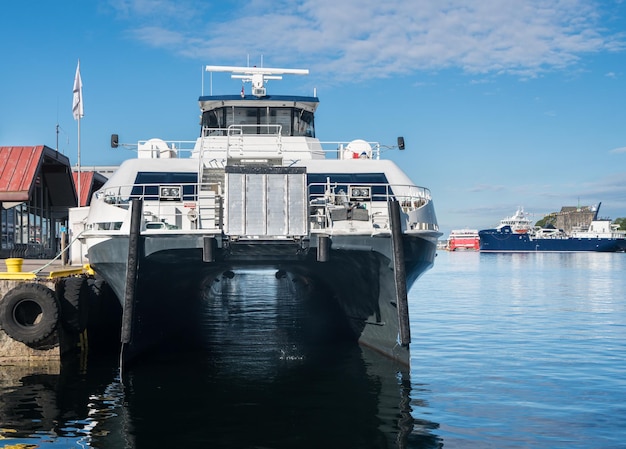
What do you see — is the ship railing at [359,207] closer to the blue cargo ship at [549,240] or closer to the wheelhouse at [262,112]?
the wheelhouse at [262,112]

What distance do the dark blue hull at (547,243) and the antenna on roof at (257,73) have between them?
105 meters

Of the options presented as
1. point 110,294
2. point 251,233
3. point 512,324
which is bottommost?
point 512,324

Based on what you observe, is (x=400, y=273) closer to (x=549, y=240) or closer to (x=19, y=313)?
(x=19, y=313)

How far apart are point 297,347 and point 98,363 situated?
197 inches

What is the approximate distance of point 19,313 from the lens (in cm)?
1569

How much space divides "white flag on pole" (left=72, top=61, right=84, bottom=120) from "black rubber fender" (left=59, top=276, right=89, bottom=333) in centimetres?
1344

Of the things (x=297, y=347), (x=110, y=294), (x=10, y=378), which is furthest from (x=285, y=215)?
(x=110, y=294)

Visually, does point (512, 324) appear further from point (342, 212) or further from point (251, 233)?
point (251, 233)

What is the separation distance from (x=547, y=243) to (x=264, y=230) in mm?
118226

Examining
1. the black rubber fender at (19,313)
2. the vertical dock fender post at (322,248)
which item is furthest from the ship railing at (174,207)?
the black rubber fender at (19,313)

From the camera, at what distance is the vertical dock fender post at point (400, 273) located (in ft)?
43.7

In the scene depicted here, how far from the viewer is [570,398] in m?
12.6

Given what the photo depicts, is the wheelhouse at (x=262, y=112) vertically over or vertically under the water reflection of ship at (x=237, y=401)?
over

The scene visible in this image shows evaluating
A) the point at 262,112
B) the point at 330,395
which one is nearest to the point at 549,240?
the point at 262,112
